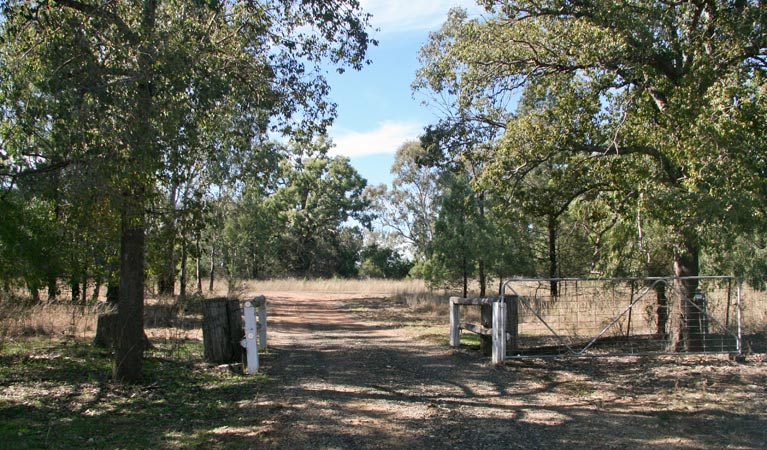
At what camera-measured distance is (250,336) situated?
9.21 m

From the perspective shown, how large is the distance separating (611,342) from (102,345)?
33.9ft

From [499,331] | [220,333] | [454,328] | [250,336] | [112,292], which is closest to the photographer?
[250,336]

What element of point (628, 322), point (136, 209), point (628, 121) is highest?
point (628, 121)

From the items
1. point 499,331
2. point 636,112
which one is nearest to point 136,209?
point 499,331

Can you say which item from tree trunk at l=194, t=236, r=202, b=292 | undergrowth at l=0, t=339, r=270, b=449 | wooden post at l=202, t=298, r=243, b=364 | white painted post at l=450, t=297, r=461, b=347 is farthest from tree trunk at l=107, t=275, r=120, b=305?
white painted post at l=450, t=297, r=461, b=347

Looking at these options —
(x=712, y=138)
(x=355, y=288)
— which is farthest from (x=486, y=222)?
(x=355, y=288)

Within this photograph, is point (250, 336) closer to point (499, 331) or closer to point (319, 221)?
point (499, 331)

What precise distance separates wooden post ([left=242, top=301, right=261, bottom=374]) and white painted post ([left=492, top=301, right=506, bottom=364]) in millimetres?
3998

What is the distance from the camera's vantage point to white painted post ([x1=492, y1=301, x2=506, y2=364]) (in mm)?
9780

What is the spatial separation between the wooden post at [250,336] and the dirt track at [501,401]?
38 cm

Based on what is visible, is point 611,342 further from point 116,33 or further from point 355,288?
point 355,288

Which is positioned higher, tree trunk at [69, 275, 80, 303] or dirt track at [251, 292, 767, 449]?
tree trunk at [69, 275, 80, 303]

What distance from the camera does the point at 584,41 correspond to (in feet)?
36.6

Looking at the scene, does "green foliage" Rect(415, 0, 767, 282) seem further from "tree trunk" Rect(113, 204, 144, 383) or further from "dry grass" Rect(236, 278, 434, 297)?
"dry grass" Rect(236, 278, 434, 297)
